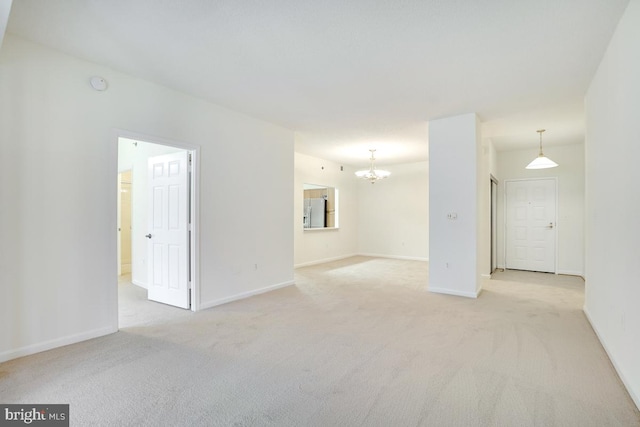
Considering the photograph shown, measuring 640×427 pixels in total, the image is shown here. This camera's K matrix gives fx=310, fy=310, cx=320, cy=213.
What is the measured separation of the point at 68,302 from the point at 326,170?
251 inches

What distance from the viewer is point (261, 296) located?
4.63 metres

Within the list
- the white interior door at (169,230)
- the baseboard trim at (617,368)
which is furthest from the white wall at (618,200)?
the white interior door at (169,230)

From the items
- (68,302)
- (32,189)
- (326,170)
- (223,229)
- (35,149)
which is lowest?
(68,302)

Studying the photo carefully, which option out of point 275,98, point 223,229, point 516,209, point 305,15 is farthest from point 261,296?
point 516,209

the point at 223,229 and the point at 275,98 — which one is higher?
the point at 275,98

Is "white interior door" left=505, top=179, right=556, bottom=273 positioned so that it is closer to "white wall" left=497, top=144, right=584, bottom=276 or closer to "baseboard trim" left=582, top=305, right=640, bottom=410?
"white wall" left=497, top=144, right=584, bottom=276

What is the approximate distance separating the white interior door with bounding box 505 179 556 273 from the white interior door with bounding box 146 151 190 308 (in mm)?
6746

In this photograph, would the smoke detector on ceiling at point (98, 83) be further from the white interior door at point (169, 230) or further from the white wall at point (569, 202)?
the white wall at point (569, 202)

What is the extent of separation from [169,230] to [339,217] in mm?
5370

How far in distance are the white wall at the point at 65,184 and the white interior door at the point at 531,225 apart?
21.2ft

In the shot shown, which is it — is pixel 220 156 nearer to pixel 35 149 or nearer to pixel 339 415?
pixel 35 149

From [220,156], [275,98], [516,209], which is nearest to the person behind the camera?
[275,98]

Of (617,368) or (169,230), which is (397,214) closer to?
(169,230)

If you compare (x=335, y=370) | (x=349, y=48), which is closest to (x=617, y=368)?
(x=335, y=370)
